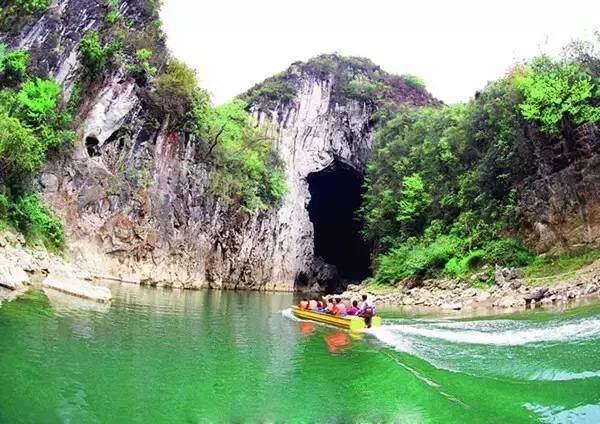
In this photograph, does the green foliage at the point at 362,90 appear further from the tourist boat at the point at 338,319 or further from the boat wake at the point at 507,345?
the boat wake at the point at 507,345

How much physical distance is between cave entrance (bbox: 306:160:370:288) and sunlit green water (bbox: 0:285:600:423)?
39263 millimetres

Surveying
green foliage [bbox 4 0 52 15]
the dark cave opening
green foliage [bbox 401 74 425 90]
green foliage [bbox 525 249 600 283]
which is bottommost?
green foliage [bbox 525 249 600 283]

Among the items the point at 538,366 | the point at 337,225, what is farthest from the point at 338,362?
the point at 337,225

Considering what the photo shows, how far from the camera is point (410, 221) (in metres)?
36.5

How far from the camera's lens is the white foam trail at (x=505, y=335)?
12.4 metres

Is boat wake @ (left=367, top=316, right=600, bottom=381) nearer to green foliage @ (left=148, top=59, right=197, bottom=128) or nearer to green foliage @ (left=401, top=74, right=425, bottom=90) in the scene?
green foliage @ (left=148, top=59, right=197, bottom=128)

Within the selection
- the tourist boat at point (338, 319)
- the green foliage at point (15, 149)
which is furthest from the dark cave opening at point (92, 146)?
the tourist boat at point (338, 319)

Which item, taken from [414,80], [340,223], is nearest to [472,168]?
[340,223]

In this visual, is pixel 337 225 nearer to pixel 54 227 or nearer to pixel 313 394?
pixel 54 227

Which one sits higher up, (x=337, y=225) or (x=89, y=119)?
(x=89, y=119)

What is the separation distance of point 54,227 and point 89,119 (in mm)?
7235

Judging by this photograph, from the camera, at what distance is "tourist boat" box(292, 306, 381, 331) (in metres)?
16.6

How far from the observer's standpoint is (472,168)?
32688mm

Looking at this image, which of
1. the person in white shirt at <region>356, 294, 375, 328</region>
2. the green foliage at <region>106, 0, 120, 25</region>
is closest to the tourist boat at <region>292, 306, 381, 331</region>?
the person in white shirt at <region>356, 294, 375, 328</region>
